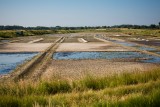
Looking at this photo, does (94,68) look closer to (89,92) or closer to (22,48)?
(89,92)

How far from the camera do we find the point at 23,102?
8266 mm

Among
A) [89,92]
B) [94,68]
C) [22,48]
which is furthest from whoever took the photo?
[22,48]

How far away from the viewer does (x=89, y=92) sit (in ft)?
31.1

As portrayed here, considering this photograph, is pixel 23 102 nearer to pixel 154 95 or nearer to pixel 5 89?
pixel 5 89

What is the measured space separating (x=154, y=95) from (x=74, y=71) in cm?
816

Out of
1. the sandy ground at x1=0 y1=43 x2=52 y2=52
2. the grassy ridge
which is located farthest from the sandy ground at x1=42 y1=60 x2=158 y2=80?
the sandy ground at x1=0 y1=43 x2=52 y2=52

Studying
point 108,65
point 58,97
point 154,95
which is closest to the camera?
point 154,95

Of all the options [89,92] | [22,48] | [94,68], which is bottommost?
[22,48]

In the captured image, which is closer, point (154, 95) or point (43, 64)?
point (154, 95)

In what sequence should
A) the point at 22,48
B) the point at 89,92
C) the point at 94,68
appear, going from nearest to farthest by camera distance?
the point at 89,92, the point at 94,68, the point at 22,48

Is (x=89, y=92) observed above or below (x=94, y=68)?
above

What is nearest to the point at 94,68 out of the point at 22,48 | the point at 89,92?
the point at 89,92

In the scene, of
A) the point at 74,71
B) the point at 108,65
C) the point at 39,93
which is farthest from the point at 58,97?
the point at 108,65

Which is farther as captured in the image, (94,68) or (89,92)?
(94,68)
